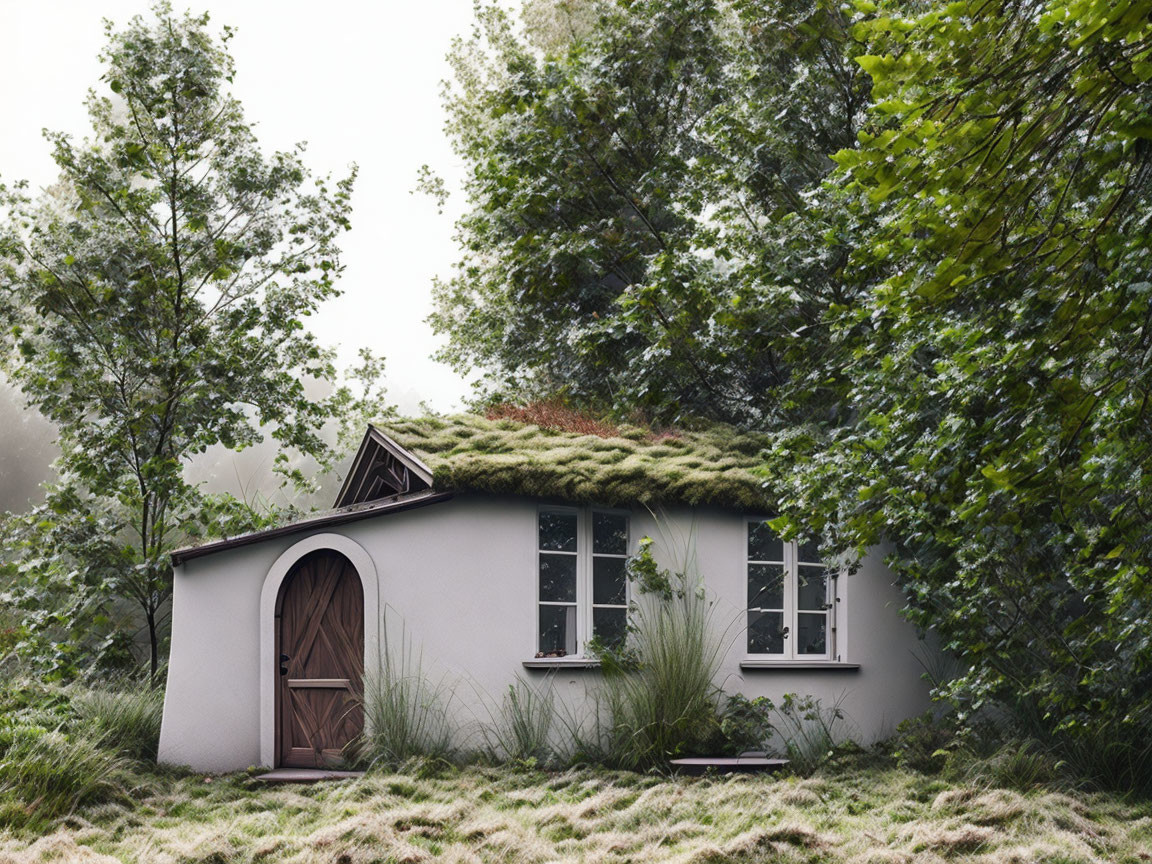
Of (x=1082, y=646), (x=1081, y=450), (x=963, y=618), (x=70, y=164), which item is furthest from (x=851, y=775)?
(x=70, y=164)

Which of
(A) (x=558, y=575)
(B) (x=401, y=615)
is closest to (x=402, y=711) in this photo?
(B) (x=401, y=615)

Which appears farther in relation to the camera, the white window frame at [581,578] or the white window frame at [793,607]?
the white window frame at [793,607]

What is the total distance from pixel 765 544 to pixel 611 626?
2000 mm

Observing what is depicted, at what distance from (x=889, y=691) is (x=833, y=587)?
1236mm

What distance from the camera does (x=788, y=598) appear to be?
11.1m

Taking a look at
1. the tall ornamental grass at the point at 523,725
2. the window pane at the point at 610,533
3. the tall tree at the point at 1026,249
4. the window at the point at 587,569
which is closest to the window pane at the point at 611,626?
the window at the point at 587,569

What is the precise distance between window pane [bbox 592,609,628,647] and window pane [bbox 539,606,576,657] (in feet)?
0.79

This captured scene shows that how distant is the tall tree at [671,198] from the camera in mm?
12281

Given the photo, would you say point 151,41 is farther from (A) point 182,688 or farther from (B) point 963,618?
(B) point 963,618

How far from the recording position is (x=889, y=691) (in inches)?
449

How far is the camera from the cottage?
389 inches

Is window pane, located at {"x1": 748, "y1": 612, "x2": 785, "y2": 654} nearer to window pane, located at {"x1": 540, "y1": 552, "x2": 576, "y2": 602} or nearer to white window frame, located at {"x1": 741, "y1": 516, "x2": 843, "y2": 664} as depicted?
white window frame, located at {"x1": 741, "y1": 516, "x2": 843, "y2": 664}

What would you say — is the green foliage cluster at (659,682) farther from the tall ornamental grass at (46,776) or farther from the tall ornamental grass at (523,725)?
the tall ornamental grass at (46,776)

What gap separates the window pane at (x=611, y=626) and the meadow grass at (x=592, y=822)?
1.66 meters
